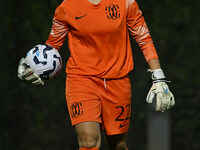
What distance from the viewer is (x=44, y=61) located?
19.9 feet

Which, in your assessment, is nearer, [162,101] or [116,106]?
[162,101]

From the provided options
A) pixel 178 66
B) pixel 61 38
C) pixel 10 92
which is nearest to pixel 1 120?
pixel 10 92

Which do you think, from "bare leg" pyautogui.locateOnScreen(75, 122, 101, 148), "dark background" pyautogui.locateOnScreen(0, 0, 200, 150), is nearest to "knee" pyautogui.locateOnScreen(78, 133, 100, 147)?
"bare leg" pyautogui.locateOnScreen(75, 122, 101, 148)

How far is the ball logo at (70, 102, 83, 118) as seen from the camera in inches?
233

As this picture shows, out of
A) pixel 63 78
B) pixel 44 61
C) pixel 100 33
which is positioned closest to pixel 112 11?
pixel 100 33

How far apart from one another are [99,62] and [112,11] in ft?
1.60

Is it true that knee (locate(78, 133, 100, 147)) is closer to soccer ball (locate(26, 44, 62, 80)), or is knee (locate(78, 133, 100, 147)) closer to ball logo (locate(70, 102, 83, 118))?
ball logo (locate(70, 102, 83, 118))

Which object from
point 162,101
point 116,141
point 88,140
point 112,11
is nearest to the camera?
point 88,140

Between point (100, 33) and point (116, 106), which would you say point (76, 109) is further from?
point (100, 33)

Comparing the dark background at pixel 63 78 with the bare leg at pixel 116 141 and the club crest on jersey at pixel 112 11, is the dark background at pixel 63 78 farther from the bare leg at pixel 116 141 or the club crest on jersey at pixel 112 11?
the club crest on jersey at pixel 112 11

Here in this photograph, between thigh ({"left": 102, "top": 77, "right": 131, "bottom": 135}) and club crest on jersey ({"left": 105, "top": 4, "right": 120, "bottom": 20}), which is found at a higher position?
club crest on jersey ({"left": 105, "top": 4, "right": 120, "bottom": 20})

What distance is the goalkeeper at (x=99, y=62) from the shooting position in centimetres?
595

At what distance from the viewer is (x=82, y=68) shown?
604 cm

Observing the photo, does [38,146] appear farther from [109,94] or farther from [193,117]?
[109,94]
